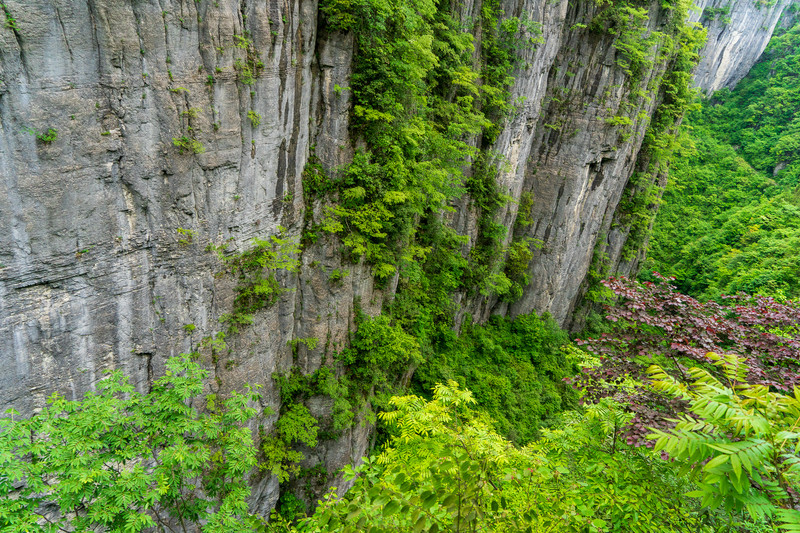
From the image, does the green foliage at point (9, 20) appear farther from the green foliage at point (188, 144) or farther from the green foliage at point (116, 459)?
the green foliage at point (116, 459)

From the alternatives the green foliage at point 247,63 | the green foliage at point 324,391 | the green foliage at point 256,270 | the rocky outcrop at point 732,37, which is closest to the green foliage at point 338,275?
the green foliage at point 256,270

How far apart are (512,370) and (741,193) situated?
1439 inches

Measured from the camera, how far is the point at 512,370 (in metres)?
20.6

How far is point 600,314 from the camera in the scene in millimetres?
27078

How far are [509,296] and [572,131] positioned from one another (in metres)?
9.52

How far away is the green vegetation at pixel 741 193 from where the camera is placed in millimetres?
28203

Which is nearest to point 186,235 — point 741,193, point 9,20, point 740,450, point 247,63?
point 247,63

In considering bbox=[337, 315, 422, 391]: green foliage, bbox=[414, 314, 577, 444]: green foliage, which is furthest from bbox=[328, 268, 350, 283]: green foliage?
bbox=[414, 314, 577, 444]: green foliage

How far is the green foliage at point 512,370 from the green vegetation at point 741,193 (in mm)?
13770

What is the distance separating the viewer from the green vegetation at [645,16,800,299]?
28.2m

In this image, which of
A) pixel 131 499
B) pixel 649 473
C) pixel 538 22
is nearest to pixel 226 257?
pixel 131 499

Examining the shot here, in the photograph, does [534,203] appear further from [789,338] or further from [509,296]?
[789,338]

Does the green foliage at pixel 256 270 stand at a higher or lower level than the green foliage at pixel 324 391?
higher

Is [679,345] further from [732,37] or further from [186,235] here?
[732,37]
